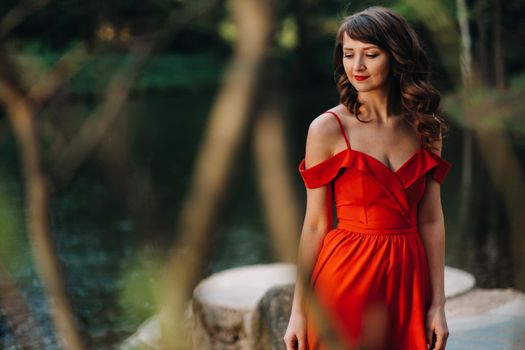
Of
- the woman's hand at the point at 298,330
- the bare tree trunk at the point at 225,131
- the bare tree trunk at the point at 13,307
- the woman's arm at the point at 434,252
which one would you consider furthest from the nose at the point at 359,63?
the bare tree trunk at the point at 225,131

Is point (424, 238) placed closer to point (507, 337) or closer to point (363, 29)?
point (363, 29)

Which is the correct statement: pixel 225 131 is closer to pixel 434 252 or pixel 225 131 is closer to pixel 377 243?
pixel 377 243

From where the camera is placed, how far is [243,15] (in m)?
0.67

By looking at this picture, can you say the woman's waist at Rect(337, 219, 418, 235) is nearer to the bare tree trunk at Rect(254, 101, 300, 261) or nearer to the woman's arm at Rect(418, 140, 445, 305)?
the woman's arm at Rect(418, 140, 445, 305)

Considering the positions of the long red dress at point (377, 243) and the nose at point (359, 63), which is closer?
the nose at point (359, 63)

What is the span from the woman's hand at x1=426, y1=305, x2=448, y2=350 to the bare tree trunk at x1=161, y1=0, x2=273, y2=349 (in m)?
1.80

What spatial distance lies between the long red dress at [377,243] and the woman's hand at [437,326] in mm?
44

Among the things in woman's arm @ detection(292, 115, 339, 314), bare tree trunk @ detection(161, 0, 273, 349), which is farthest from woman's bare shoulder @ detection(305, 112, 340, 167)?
bare tree trunk @ detection(161, 0, 273, 349)

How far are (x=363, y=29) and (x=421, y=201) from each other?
558 mm

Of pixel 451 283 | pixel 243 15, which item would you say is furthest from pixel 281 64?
pixel 451 283

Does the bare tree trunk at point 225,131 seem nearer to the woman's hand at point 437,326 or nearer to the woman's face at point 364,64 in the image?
the woman's face at point 364,64

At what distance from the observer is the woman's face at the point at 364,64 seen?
226cm

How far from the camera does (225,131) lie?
689 millimetres

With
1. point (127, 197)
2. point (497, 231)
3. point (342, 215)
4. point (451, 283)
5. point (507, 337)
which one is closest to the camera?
point (127, 197)
